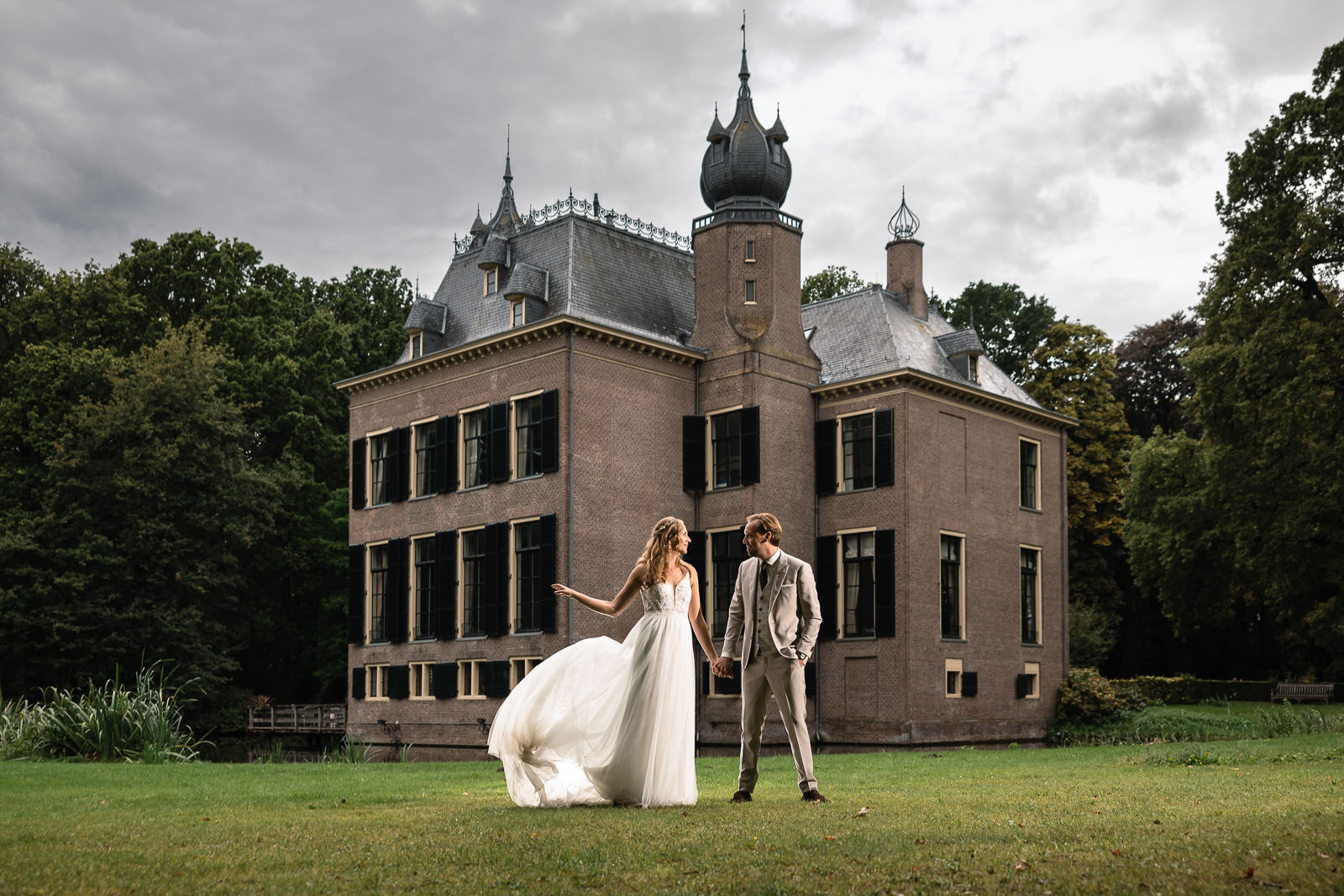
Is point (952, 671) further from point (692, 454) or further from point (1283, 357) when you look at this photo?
point (1283, 357)

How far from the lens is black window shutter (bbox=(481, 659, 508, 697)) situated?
1087 inches

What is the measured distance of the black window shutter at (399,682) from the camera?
30.5 m

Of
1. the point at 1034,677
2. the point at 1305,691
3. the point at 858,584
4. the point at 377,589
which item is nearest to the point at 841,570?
the point at 858,584

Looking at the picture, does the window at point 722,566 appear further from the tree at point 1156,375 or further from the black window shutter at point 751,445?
the tree at point 1156,375

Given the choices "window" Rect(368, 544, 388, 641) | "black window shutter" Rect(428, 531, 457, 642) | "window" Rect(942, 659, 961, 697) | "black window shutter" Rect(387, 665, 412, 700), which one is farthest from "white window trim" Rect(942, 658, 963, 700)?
"window" Rect(368, 544, 388, 641)

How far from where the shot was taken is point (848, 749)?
2798cm

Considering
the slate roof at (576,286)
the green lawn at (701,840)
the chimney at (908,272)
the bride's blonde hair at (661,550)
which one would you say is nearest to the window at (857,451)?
the slate roof at (576,286)

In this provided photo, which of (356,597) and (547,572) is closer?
(547,572)

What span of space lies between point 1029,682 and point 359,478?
1729 centimetres

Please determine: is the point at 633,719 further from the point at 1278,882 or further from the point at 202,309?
the point at 202,309

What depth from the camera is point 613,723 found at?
930cm

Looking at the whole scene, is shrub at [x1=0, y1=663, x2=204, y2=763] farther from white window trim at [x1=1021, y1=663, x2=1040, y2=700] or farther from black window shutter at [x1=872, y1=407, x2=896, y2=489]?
white window trim at [x1=1021, y1=663, x2=1040, y2=700]

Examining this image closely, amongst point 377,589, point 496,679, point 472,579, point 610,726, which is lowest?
point 496,679

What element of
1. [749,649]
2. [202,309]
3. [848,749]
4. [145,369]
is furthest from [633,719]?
[202,309]
